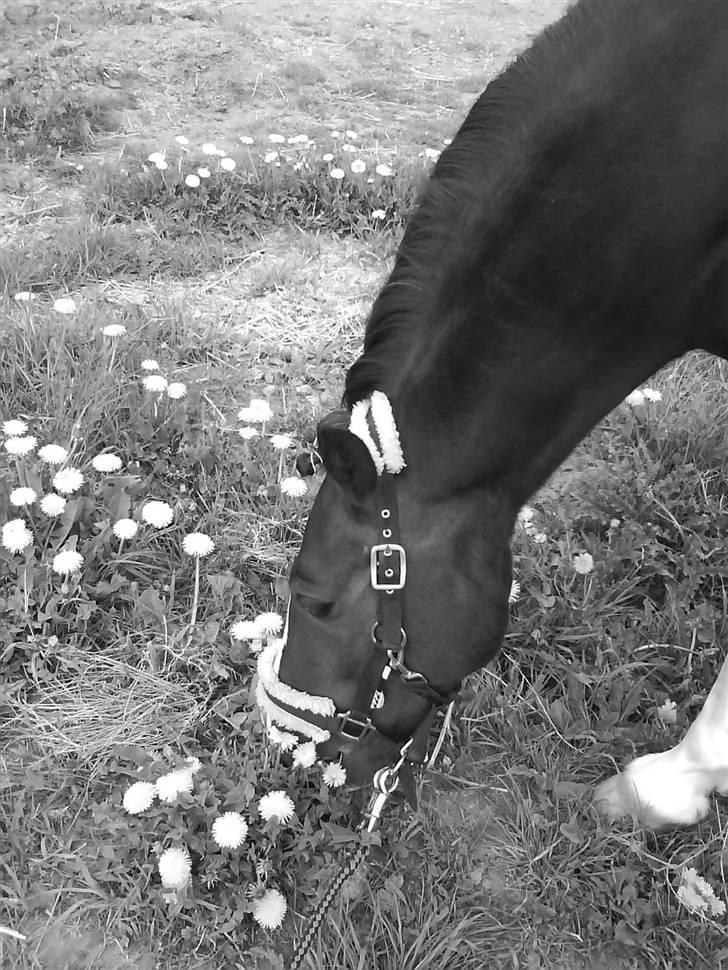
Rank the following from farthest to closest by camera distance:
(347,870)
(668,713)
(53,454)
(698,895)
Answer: (53,454)
(668,713)
(698,895)
(347,870)

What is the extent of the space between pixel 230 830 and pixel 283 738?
222 millimetres

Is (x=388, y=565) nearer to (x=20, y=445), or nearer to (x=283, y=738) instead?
(x=283, y=738)

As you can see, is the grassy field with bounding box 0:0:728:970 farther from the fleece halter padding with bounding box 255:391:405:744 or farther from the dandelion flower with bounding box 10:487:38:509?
the fleece halter padding with bounding box 255:391:405:744

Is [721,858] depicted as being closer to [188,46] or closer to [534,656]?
[534,656]

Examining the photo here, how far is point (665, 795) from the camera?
75.5 inches

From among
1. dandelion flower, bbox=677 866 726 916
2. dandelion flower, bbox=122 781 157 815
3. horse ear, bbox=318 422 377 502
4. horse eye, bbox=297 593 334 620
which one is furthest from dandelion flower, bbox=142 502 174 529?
dandelion flower, bbox=677 866 726 916

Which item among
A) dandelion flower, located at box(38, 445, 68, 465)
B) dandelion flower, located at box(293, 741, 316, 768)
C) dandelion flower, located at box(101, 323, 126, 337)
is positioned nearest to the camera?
dandelion flower, located at box(293, 741, 316, 768)

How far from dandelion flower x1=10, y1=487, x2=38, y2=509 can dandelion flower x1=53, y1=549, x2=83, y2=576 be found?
8.1 inches

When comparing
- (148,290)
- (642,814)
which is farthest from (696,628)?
(148,290)

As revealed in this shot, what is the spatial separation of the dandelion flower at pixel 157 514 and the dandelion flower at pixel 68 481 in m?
0.21

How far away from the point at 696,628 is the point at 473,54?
6979 mm

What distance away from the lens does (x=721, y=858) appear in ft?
6.08

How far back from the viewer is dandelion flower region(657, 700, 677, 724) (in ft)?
6.98

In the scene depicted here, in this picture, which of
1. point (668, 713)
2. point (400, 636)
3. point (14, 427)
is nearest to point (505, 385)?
point (400, 636)
